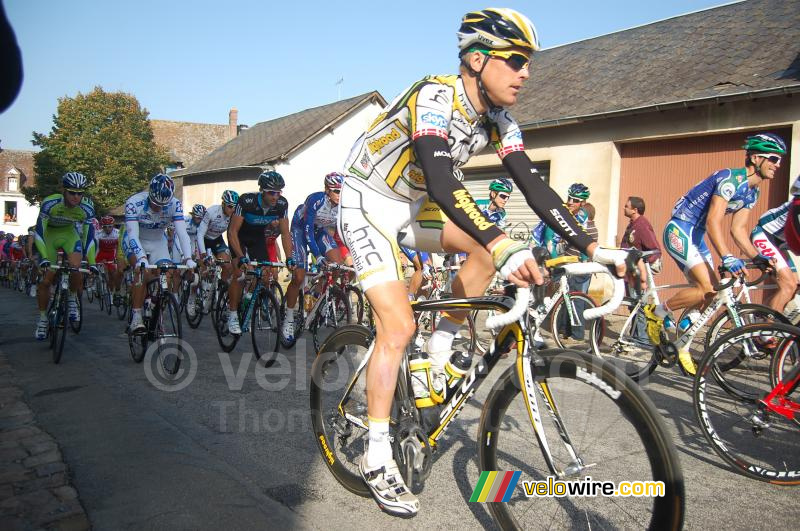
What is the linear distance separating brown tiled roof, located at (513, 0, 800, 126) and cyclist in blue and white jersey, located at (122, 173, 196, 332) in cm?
893

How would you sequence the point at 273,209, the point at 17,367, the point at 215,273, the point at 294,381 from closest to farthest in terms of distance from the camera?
1. the point at 294,381
2. the point at 17,367
3. the point at 273,209
4. the point at 215,273

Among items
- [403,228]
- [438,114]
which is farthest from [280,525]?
[438,114]

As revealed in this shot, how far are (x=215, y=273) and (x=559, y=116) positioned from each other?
8442mm

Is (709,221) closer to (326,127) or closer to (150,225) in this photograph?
(150,225)

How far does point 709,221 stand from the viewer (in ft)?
18.1

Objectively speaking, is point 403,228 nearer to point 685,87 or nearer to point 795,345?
point 795,345

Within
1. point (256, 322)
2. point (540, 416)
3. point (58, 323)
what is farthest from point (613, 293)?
point (58, 323)

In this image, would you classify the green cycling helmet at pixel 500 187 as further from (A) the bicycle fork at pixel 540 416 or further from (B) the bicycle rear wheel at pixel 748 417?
(A) the bicycle fork at pixel 540 416

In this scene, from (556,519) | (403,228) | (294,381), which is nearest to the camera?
(556,519)

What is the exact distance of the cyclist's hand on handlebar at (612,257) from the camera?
2.28 m

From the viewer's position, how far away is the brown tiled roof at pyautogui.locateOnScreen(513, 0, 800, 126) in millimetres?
11320

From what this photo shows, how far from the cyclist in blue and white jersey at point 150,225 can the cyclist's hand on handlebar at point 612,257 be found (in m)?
5.52

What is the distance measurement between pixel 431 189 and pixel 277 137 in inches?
1293

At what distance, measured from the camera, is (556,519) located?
2406 mm
